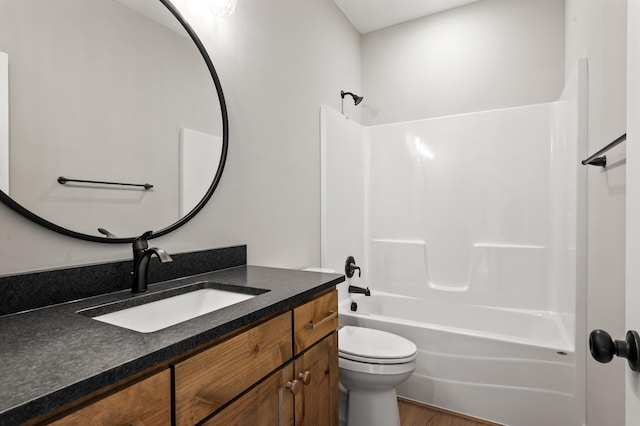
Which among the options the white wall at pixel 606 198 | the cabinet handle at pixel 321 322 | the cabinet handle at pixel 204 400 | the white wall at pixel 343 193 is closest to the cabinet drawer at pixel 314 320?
the cabinet handle at pixel 321 322

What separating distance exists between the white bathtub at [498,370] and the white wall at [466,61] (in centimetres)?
171

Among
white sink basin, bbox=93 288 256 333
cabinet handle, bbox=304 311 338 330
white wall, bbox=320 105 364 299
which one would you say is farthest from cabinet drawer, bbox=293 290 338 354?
white wall, bbox=320 105 364 299

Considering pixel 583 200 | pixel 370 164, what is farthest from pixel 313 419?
pixel 370 164

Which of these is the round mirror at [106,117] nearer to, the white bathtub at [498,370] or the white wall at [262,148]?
the white wall at [262,148]

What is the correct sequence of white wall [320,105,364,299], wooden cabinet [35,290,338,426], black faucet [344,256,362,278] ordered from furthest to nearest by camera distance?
black faucet [344,256,362,278], white wall [320,105,364,299], wooden cabinet [35,290,338,426]

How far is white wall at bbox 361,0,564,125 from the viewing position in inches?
100

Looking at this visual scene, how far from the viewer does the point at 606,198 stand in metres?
1.40

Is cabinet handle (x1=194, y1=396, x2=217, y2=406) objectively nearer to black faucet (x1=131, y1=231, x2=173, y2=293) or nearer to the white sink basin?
the white sink basin

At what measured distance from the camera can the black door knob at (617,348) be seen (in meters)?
0.55

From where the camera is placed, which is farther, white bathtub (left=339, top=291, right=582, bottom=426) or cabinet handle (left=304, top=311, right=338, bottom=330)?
white bathtub (left=339, top=291, right=582, bottom=426)

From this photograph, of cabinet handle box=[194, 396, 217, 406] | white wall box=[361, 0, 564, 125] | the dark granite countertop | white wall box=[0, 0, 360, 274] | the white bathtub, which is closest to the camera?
the dark granite countertop

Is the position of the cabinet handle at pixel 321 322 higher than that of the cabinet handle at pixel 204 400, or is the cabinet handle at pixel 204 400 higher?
the cabinet handle at pixel 321 322

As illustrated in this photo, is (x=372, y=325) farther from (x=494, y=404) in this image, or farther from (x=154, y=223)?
(x=154, y=223)

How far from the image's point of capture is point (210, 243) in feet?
4.88
